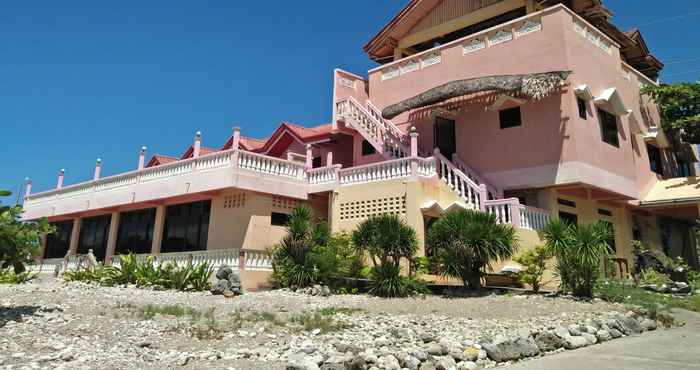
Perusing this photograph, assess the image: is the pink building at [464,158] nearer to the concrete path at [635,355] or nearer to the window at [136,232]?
the window at [136,232]

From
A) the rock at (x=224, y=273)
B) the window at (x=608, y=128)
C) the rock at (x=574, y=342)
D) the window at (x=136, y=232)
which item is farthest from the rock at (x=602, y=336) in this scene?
the window at (x=136, y=232)

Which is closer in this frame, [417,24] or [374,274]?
[374,274]

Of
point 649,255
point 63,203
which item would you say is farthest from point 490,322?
point 63,203

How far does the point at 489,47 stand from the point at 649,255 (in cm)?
921

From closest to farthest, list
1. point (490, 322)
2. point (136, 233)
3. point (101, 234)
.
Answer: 1. point (490, 322)
2. point (136, 233)
3. point (101, 234)

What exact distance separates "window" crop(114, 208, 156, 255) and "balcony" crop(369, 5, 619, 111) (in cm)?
1065

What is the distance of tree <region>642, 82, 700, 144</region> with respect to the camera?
65.8 ft

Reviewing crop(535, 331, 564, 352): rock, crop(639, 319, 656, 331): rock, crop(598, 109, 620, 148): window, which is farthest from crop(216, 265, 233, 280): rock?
crop(598, 109, 620, 148): window

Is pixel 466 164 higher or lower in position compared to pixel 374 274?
higher

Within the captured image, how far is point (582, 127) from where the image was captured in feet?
54.0

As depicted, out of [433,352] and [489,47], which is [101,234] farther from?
[433,352]

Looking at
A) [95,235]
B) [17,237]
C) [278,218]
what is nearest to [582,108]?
[278,218]

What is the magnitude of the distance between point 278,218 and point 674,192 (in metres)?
14.7

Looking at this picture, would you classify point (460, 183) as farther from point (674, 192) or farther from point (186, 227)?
point (186, 227)
